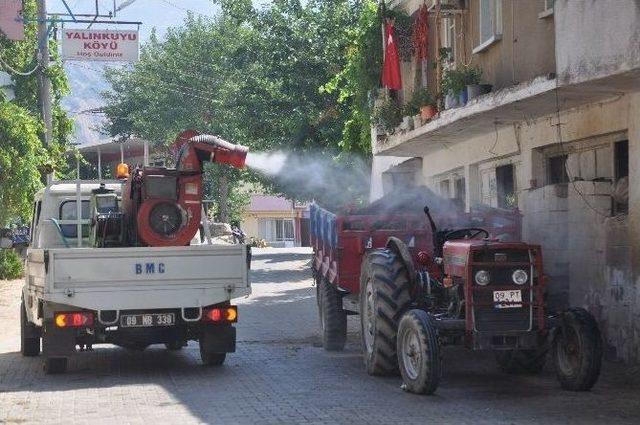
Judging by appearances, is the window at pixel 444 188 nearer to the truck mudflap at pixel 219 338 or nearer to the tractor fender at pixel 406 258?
the truck mudflap at pixel 219 338

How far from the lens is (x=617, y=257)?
44.2 ft

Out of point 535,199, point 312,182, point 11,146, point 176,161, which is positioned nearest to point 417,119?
point 535,199

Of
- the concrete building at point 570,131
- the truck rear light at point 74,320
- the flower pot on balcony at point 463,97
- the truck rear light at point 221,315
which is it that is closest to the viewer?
the concrete building at point 570,131

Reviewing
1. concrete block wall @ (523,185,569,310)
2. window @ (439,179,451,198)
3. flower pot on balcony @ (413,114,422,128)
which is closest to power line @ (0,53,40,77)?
window @ (439,179,451,198)

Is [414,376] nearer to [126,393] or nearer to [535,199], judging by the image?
[126,393]

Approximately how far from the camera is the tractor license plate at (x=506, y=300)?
36.1ft

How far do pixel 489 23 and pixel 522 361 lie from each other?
633 centimetres

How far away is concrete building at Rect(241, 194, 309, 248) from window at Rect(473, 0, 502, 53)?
68785mm

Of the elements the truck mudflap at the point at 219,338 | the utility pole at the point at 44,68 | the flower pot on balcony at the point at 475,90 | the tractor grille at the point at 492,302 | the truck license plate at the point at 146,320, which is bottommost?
the truck mudflap at the point at 219,338

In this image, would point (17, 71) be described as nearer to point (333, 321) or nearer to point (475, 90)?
point (475, 90)

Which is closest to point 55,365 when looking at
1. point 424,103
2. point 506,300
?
point 506,300

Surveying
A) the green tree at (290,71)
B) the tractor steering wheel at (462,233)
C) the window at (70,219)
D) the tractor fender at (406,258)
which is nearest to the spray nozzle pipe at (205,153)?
the window at (70,219)

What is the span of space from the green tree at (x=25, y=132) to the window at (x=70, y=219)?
13698mm

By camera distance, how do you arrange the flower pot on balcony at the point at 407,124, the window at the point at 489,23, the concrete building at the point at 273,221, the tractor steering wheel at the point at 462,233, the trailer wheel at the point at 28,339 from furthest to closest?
the concrete building at the point at 273,221 → the flower pot on balcony at the point at 407,124 → the window at the point at 489,23 → the trailer wheel at the point at 28,339 → the tractor steering wheel at the point at 462,233
